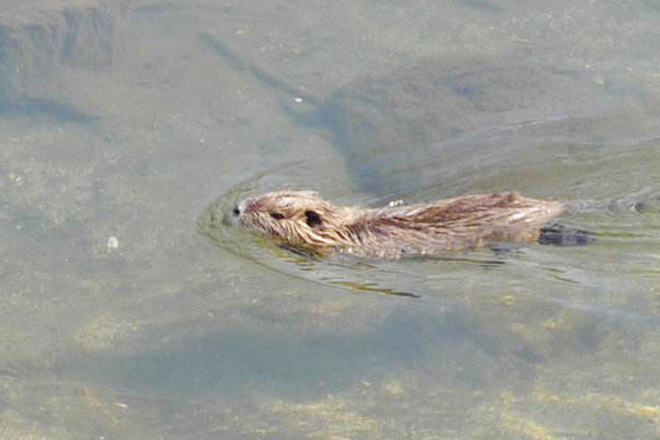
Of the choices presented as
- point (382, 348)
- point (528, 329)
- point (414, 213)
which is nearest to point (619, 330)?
point (528, 329)

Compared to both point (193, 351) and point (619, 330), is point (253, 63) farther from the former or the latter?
point (619, 330)

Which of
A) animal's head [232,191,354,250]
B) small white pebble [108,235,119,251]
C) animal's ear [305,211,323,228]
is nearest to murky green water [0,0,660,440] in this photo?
small white pebble [108,235,119,251]

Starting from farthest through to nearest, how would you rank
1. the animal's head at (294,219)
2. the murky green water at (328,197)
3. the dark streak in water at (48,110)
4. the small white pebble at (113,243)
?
1. the dark streak in water at (48,110)
2. the animal's head at (294,219)
3. the small white pebble at (113,243)
4. the murky green water at (328,197)

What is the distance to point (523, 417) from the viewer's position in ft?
16.7

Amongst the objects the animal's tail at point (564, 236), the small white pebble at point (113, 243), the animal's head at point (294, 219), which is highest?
the animal's tail at point (564, 236)

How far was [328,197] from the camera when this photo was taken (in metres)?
7.61

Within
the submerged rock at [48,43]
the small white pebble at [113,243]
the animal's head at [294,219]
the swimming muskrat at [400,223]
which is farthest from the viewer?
the submerged rock at [48,43]

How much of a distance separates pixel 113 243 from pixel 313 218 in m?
1.32

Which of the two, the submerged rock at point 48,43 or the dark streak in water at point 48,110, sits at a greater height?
the submerged rock at point 48,43

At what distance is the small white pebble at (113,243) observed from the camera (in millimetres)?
7016

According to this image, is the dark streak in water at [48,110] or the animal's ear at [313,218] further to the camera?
the dark streak in water at [48,110]

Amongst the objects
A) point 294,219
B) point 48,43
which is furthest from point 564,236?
point 48,43

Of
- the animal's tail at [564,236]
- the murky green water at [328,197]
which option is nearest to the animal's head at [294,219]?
the murky green water at [328,197]

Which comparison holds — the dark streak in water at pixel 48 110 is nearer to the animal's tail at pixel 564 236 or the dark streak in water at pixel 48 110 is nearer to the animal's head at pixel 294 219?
the animal's head at pixel 294 219
